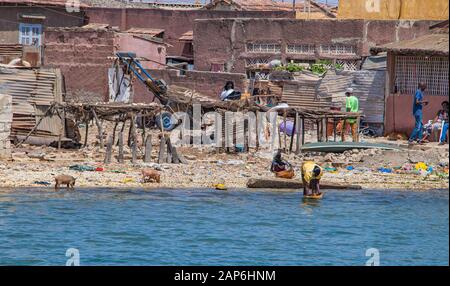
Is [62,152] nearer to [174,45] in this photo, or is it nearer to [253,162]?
[253,162]

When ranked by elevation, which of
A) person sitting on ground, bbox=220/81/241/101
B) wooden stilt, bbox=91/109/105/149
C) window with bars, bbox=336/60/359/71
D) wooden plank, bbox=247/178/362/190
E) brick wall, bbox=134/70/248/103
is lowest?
wooden plank, bbox=247/178/362/190

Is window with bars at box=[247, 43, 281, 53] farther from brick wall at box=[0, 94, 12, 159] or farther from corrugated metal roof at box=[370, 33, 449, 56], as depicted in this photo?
brick wall at box=[0, 94, 12, 159]

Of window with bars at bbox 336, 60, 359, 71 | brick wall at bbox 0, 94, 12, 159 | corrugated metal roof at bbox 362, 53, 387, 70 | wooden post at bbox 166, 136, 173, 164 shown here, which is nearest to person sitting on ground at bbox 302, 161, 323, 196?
wooden post at bbox 166, 136, 173, 164

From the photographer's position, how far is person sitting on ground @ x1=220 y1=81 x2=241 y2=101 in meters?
28.9

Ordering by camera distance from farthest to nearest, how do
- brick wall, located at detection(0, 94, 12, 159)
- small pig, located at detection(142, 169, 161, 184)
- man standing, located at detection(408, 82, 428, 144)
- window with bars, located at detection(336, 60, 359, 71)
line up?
A: 1. window with bars, located at detection(336, 60, 359, 71)
2. man standing, located at detection(408, 82, 428, 144)
3. brick wall, located at detection(0, 94, 12, 159)
4. small pig, located at detection(142, 169, 161, 184)

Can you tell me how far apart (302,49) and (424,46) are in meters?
8.94

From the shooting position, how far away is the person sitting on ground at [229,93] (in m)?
28.9

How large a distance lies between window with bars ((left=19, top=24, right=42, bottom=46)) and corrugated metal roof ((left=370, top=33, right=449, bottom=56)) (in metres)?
15.1

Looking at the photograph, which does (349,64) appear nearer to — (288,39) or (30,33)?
(288,39)

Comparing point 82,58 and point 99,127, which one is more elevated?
point 82,58

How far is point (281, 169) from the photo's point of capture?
22.4 metres

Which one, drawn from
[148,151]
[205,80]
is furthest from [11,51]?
[148,151]

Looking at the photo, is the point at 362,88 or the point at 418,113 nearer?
the point at 418,113

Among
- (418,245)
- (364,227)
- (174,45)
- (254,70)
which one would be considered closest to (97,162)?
(364,227)
